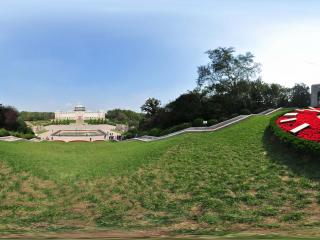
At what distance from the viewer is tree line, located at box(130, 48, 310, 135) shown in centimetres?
3778

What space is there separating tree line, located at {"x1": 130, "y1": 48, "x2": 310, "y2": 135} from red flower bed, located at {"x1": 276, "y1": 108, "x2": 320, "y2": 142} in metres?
18.5

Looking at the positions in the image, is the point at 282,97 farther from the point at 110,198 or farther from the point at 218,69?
the point at 110,198

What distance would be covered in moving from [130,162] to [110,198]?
3.69m

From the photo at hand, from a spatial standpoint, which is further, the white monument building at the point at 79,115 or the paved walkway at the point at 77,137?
the white monument building at the point at 79,115

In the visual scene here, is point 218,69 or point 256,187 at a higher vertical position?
point 218,69

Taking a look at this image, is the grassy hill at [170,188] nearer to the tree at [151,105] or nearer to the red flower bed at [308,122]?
the red flower bed at [308,122]

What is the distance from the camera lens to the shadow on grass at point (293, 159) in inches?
472

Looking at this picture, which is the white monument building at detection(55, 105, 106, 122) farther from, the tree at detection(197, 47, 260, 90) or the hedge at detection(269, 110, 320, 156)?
the hedge at detection(269, 110, 320, 156)

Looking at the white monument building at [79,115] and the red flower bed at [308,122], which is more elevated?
the white monument building at [79,115]

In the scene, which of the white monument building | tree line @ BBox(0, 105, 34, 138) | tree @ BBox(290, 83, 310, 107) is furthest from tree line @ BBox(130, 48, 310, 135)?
the white monument building

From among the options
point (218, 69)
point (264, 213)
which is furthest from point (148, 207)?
point (218, 69)

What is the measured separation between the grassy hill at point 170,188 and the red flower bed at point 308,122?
0.86 metres

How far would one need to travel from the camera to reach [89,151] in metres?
19.3

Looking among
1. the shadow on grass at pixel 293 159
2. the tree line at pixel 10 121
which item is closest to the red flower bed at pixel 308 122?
the shadow on grass at pixel 293 159
